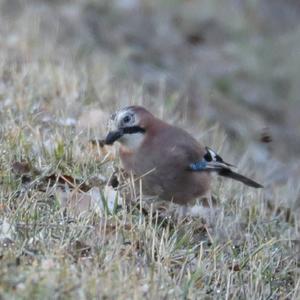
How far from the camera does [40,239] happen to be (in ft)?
14.5

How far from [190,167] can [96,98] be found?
1.84 metres

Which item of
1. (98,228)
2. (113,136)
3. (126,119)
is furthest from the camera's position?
(126,119)

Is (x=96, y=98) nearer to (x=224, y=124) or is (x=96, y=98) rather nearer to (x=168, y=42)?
(x=224, y=124)

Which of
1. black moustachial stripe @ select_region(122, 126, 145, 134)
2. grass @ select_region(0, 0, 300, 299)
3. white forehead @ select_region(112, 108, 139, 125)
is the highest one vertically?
white forehead @ select_region(112, 108, 139, 125)

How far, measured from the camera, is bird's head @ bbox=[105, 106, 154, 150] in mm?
5547

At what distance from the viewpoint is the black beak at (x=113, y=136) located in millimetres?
5434

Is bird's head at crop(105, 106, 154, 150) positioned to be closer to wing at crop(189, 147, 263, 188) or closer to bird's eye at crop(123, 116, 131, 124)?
bird's eye at crop(123, 116, 131, 124)

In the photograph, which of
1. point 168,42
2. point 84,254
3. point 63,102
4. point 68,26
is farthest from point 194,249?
point 168,42

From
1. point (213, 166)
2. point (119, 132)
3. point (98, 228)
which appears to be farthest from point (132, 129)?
point (98, 228)

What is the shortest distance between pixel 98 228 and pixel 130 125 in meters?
1.12

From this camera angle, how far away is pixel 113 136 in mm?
5500

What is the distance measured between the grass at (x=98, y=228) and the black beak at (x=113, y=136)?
9.6 inches

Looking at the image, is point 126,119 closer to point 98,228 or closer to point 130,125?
point 130,125

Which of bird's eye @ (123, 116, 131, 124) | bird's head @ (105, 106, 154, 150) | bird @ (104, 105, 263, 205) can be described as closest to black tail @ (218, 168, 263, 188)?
bird @ (104, 105, 263, 205)
